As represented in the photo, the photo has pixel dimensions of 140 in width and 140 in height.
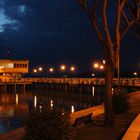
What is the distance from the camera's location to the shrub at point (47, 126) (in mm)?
12273

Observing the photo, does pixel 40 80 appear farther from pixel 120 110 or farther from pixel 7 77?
pixel 120 110

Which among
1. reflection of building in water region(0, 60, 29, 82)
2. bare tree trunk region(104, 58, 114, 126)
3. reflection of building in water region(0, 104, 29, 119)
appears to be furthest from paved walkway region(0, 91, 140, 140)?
reflection of building in water region(0, 60, 29, 82)

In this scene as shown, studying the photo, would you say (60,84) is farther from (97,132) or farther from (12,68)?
(97,132)

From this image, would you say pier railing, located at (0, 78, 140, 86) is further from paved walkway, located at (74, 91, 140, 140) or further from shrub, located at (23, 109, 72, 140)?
shrub, located at (23, 109, 72, 140)

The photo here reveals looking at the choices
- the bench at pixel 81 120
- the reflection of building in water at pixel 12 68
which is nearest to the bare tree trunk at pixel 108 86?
the bench at pixel 81 120

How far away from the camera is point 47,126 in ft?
40.4

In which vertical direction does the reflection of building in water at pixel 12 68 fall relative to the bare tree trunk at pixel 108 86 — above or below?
above

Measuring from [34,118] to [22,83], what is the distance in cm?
8128

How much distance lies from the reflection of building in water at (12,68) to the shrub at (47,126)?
89.9 meters

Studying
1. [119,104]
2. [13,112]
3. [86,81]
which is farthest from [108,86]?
[86,81]

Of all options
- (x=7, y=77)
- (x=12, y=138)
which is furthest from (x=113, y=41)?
(x=7, y=77)

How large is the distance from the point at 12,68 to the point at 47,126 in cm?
9130

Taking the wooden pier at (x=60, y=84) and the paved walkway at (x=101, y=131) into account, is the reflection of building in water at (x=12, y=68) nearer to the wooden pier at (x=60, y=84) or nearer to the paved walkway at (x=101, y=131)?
the wooden pier at (x=60, y=84)

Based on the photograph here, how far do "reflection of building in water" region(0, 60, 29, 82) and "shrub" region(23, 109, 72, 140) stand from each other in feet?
295
